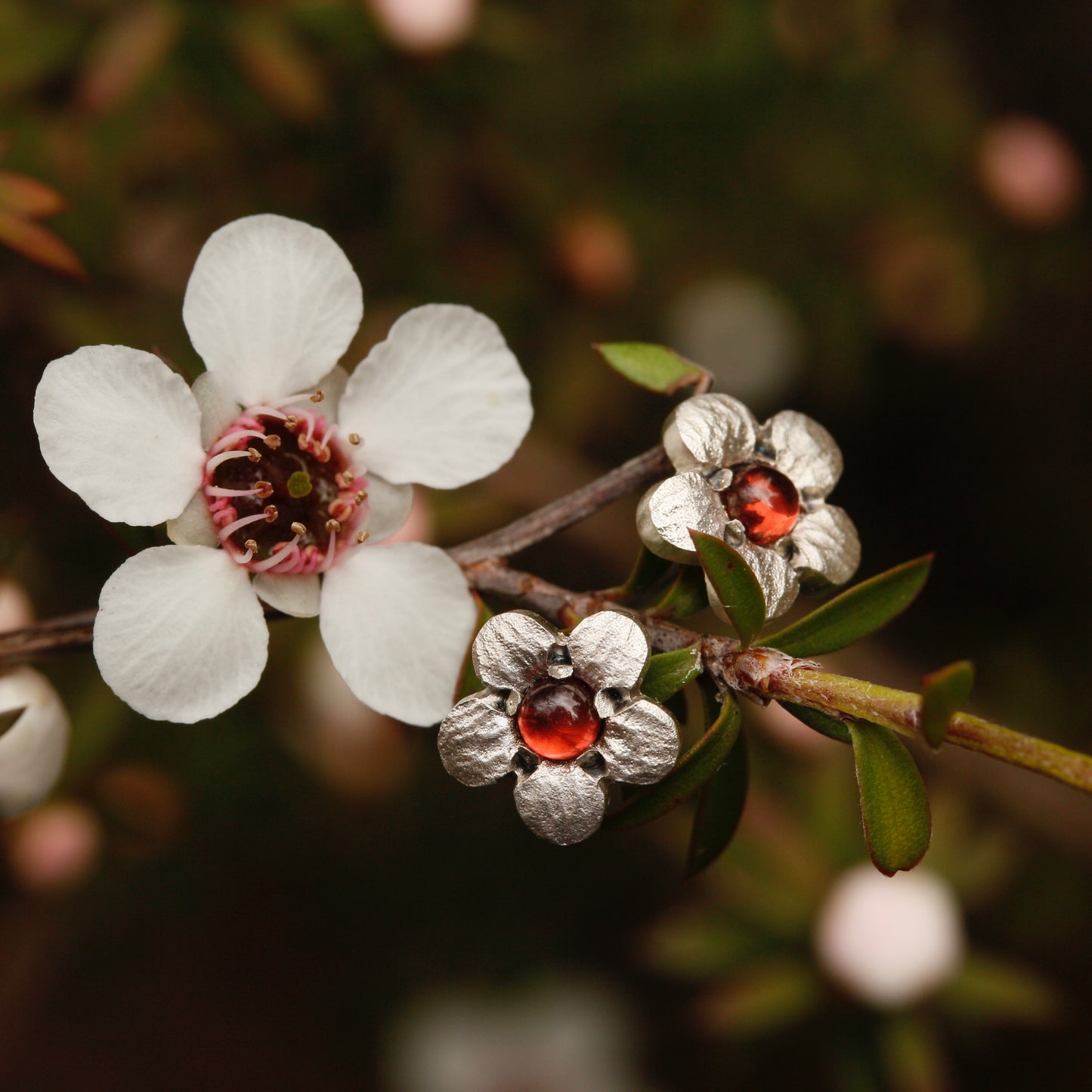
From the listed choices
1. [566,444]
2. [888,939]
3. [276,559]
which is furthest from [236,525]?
[566,444]

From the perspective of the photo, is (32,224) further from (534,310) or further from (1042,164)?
(1042,164)

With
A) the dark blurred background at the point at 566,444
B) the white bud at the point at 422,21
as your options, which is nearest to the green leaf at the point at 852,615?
the dark blurred background at the point at 566,444

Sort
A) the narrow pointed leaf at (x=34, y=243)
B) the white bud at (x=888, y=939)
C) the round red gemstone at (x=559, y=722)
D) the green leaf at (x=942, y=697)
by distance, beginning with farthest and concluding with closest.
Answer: the white bud at (x=888, y=939), the narrow pointed leaf at (x=34, y=243), the round red gemstone at (x=559, y=722), the green leaf at (x=942, y=697)

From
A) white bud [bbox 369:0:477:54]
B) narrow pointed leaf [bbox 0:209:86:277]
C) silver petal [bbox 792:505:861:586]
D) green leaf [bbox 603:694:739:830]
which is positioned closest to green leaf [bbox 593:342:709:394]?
silver petal [bbox 792:505:861:586]

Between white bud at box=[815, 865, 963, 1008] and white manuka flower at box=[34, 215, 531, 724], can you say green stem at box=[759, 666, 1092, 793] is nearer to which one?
white manuka flower at box=[34, 215, 531, 724]

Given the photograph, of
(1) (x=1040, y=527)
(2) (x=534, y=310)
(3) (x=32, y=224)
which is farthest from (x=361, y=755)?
(1) (x=1040, y=527)

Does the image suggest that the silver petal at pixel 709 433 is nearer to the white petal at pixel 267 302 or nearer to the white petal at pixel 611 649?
the white petal at pixel 611 649

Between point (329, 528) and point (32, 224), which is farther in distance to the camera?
point (32, 224)

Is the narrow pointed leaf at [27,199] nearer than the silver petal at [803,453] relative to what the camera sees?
No

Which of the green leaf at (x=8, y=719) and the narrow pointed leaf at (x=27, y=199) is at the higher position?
the narrow pointed leaf at (x=27, y=199)
